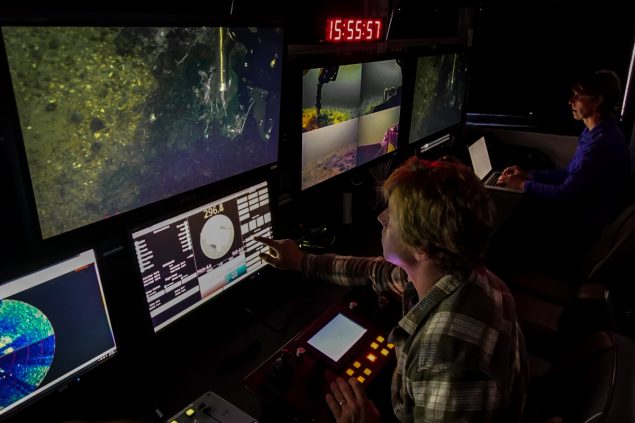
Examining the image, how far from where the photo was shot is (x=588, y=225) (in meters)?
2.93

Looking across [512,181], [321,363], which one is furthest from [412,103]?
[321,363]

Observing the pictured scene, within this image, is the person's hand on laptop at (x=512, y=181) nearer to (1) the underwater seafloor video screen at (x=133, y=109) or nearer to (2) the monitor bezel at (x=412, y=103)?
(2) the monitor bezel at (x=412, y=103)

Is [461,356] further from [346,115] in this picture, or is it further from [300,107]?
[346,115]

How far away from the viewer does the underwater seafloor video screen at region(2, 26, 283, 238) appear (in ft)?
3.22

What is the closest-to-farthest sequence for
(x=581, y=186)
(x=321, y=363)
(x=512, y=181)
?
(x=321, y=363)
(x=581, y=186)
(x=512, y=181)

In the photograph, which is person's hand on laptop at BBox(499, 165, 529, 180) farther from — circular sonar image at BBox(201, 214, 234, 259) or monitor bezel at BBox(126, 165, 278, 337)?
circular sonar image at BBox(201, 214, 234, 259)

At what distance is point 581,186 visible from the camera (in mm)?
2869

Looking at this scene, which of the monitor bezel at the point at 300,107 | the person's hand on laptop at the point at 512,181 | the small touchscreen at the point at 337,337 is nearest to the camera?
the small touchscreen at the point at 337,337

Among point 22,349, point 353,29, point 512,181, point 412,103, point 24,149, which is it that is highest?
point 353,29

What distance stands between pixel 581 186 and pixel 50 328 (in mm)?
2886

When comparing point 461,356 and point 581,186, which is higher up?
point 461,356

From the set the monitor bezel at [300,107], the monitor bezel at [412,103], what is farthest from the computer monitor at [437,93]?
the monitor bezel at [300,107]

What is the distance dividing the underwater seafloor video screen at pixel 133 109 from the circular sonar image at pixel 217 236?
0.43 ft

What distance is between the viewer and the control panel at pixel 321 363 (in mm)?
1216
